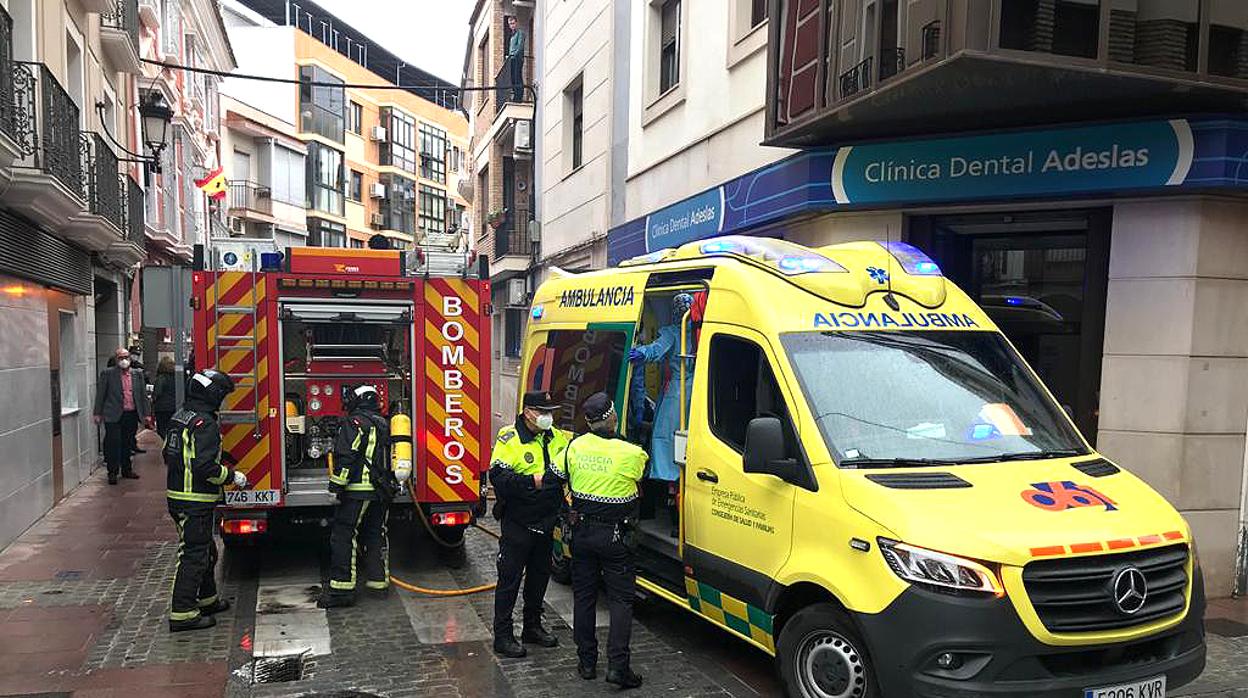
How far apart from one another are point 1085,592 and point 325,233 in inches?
1592

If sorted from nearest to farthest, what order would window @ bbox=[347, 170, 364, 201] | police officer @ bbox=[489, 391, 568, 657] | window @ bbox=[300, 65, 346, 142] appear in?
police officer @ bbox=[489, 391, 568, 657], window @ bbox=[300, 65, 346, 142], window @ bbox=[347, 170, 364, 201]

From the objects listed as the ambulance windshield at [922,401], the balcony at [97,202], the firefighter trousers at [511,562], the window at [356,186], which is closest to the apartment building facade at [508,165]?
the balcony at [97,202]

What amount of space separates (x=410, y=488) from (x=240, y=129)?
31.5m

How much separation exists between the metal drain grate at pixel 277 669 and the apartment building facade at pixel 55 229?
4.39m

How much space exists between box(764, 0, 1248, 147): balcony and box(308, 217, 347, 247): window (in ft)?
113

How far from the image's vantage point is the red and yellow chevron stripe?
704cm

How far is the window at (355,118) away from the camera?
42878mm

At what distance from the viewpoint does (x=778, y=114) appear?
336 inches

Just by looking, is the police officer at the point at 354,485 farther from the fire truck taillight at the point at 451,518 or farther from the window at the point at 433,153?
the window at the point at 433,153

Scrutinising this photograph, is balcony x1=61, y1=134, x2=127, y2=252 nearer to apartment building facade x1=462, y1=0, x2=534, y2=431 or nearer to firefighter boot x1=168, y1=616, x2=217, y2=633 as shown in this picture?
firefighter boot x1=168, y1=616, x2=217, y2=633

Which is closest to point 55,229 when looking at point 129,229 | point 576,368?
point 129,229

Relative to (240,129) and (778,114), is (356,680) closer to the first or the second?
(778,114)

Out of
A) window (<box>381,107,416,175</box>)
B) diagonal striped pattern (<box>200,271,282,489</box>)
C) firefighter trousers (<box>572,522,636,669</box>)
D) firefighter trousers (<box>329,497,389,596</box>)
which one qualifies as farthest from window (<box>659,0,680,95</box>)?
window (<box>381,107,416,175</box>)

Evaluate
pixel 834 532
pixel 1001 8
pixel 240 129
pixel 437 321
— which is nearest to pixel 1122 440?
pixel 1001 8
